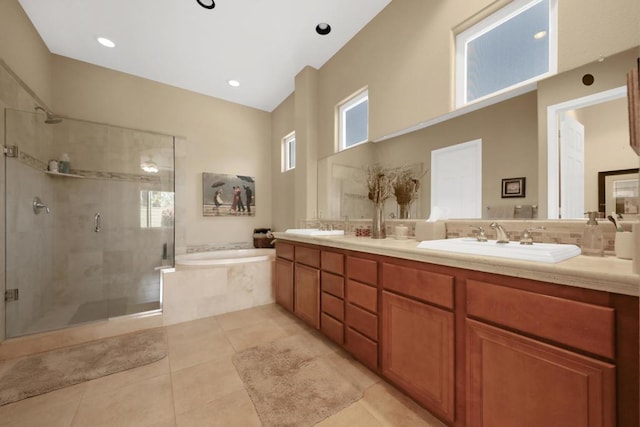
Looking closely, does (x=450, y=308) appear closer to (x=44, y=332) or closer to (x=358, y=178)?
(x=358, y=178)

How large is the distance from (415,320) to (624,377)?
0.69 metres

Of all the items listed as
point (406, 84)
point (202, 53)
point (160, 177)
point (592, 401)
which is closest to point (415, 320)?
point (592, 401)

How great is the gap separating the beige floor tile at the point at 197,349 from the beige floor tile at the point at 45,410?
50cm

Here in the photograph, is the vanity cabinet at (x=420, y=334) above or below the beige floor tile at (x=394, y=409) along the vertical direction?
above

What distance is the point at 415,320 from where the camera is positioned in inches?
49.6

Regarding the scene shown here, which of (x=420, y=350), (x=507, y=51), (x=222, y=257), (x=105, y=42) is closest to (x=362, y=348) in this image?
(x=420, y=350)

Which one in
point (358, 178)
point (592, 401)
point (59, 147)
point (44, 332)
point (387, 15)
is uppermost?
point (387, 15)

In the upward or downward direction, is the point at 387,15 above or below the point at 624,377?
above

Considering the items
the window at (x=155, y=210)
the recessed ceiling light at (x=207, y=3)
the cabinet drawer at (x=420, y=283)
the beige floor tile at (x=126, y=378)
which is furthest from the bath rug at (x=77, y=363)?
the recessed ceiling light at (x=207, y=3)

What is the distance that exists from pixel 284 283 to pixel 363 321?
48.2 inches

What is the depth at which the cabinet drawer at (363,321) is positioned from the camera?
1.52m

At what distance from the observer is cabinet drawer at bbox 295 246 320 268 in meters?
2.06

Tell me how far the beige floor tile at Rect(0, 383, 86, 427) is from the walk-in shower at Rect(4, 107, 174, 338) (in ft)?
2.78

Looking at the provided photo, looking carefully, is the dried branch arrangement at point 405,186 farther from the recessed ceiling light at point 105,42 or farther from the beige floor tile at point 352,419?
the recessed ceiling light at point 105,42
